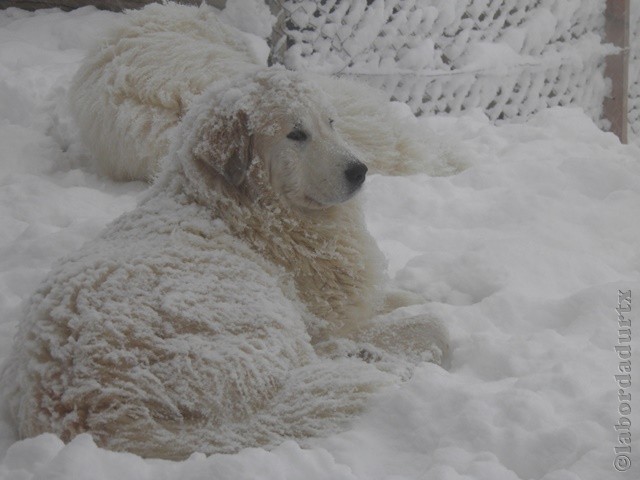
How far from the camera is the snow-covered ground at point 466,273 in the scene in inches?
85.3

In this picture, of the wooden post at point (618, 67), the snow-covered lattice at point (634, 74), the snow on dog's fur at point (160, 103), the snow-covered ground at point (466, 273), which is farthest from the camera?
the snow-covered lattice at point (634, 74)

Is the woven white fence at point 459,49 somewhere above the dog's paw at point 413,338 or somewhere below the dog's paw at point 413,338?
below

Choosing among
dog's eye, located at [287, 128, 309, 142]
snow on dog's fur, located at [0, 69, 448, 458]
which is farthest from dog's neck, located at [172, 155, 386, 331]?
dog's eye, located at [287, 128, 309, 142]

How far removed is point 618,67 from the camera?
7.79m

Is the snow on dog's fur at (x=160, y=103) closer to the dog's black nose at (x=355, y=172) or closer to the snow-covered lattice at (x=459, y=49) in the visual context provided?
the snow-covered lattice at (x=459, y=49)

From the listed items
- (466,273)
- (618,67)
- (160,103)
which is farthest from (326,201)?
(618,67)

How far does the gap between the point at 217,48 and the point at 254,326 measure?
320cm

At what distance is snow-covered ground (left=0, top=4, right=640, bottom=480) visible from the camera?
7.11ft

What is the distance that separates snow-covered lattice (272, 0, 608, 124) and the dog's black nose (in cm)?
312

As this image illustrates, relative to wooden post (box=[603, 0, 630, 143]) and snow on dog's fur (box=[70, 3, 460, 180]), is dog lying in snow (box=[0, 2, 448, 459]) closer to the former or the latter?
snow on dog's fur (box=[70, 3, 460, 180])

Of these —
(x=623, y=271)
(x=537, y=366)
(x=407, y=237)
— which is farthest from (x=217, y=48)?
(x=537, y=366)

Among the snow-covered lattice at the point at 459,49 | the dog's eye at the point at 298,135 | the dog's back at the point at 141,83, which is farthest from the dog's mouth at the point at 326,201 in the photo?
the snow-covered lattice at the point at 459,49

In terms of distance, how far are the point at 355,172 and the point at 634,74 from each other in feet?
20.5

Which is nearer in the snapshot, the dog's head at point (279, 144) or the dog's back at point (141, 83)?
the dog's head at point (279, 144)
